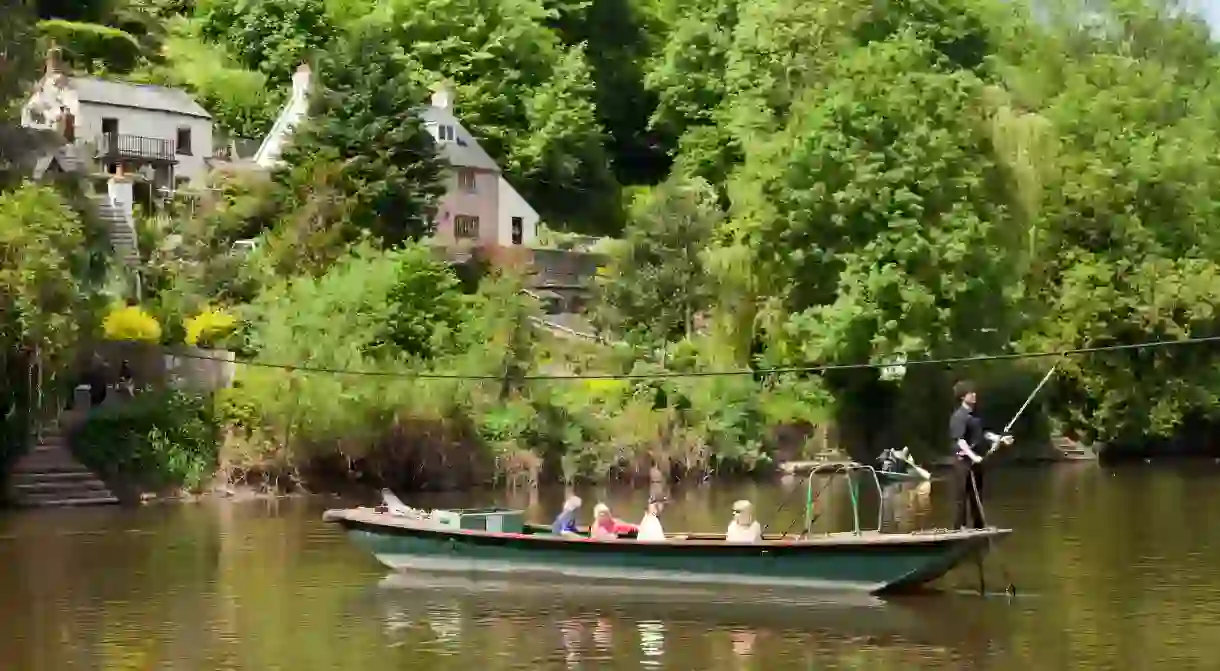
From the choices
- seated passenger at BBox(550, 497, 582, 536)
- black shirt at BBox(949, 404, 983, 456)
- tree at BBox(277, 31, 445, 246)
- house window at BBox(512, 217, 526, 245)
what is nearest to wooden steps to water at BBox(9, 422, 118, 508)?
tree at BBox(277, 31, 445, 246)

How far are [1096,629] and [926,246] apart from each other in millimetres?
33633

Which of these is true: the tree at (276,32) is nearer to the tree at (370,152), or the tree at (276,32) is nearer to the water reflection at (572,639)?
the tree at (370,152)

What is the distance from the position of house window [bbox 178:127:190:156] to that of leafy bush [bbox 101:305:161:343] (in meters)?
22.5

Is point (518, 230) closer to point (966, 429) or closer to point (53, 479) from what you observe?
point (53, 479)

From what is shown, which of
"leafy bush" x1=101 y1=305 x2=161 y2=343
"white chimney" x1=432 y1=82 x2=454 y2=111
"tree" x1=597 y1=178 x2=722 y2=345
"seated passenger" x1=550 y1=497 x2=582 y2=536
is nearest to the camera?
"seated passenger" x1=550 y1=497 x2=582 y2=536

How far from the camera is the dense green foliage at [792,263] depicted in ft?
159

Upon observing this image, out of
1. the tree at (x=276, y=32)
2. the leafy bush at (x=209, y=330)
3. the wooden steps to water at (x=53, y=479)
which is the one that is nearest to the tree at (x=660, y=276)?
the leafy bush at (x=209, y=330)

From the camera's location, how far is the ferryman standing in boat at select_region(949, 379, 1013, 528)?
25844 mm

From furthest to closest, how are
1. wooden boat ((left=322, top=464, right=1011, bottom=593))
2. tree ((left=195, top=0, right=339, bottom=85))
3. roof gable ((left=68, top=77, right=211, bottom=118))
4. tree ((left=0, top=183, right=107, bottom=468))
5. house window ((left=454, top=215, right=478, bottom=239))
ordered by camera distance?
tree ((left=195, top=0, right=339, bottom=85)), house window ((left=454, top=215, right=478, bottom=239)), roof gable ((left=68, top=77, right=211, bottom=118)), tree ((left=0, top=183, right=107, bottom=468)), wooden boat ((left=322, top=464, right=1011, bottom=593))

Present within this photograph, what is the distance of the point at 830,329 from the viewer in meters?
56.0

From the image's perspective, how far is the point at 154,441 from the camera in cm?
4419

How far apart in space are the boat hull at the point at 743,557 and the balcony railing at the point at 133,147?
4082 centimetres

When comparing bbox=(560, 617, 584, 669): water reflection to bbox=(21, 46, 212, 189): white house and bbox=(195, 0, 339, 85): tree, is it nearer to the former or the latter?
bbox=(21, 46, 212, 189): white house

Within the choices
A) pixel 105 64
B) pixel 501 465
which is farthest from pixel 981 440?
pixel 105 64
